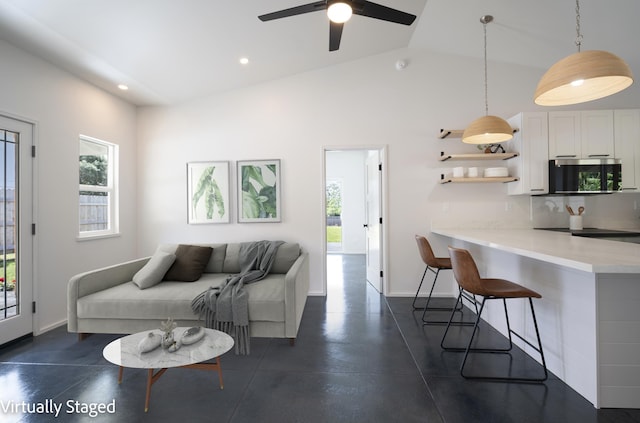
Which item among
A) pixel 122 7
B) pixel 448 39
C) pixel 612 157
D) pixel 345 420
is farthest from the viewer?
pixel 448 39

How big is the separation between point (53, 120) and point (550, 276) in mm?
4857

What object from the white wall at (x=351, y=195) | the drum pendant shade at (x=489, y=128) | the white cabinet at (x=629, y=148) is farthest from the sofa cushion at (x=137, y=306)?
the white wall at (x=351, y=195)

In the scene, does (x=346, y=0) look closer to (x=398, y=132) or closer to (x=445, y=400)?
(x=398, y=132)

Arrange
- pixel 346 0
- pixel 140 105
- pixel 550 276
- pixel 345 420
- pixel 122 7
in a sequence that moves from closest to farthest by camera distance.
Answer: pixel 345 420, pixel 346 0, pixel 550 276, pixel 122 7, pixel 140 105

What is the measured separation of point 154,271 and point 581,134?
501 centimetres

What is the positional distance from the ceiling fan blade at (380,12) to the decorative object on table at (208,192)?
273 cm

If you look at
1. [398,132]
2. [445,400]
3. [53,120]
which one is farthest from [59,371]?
[398,132]

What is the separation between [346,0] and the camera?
5.85ft

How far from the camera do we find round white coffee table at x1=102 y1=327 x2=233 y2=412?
1623mm

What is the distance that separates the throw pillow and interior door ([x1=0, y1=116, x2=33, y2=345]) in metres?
0.93

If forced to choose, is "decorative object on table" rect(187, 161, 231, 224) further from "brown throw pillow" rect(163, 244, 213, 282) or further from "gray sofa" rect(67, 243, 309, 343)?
"gray sofa" rect(67, 243, 309, 343)

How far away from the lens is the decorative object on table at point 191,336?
5.98ft

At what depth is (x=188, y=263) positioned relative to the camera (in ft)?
10.5

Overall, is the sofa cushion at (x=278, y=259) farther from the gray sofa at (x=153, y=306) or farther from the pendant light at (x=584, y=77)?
the pendant light at (x=584, y=77)
